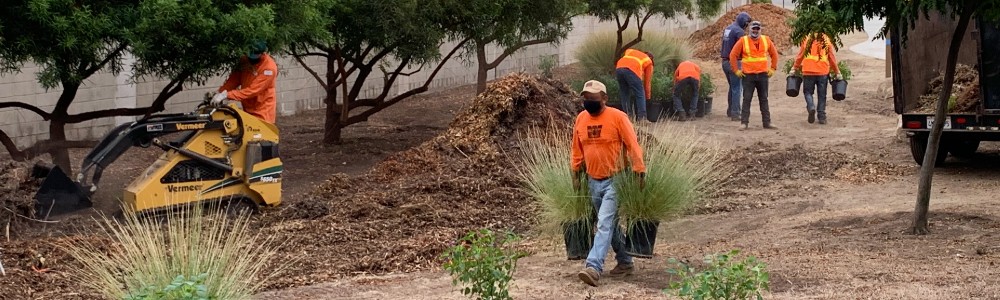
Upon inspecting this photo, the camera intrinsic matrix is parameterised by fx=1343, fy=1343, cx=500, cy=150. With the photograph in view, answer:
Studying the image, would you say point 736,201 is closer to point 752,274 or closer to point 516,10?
point 516,10

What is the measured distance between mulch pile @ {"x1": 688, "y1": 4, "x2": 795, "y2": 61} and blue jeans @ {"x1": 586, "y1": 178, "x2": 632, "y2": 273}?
68.5 feet


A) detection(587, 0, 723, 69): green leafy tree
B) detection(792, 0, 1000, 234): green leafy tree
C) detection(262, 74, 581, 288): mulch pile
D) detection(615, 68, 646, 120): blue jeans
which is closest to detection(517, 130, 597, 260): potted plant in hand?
detection(262, 74, 581, 288): mulch pile

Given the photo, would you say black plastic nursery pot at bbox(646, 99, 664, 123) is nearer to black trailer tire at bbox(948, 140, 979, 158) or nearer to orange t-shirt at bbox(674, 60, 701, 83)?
orange t-shirt at bbox(674, 60, 701, 83)

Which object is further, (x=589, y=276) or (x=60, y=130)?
(x=60, y=130)

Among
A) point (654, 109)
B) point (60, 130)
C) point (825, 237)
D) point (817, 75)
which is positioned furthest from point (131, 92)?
point (825, 237)

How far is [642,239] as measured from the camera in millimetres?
9109

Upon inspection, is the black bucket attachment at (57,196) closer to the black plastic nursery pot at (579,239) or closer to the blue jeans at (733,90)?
the black plastic nursery pot at (579,239)

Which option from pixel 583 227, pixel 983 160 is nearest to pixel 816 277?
pixel 583 227

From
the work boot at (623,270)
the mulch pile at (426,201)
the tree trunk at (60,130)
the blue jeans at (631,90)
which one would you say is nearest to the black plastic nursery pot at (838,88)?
the blue jeans at (631,90)

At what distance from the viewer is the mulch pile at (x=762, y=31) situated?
30.7m

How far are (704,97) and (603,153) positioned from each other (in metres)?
12.6

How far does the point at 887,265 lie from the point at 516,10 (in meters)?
8.34

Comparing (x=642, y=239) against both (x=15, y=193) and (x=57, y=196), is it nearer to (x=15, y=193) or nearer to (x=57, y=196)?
(x=57, y=196)

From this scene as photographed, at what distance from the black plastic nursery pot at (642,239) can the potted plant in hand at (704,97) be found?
11842 mm
